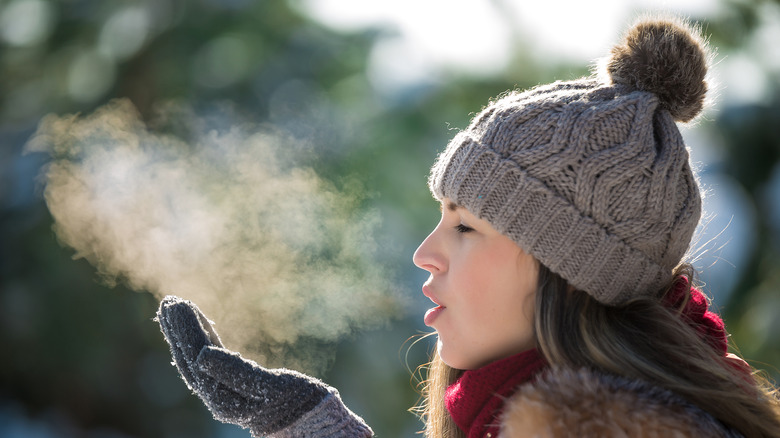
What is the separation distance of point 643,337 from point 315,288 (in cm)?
286

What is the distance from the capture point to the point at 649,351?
132cm

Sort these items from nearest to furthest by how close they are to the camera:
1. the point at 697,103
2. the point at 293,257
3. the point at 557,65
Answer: the point at 697,103
the point at 293,257
the point at 557,65

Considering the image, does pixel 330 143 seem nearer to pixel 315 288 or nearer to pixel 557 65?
pixel 315 288

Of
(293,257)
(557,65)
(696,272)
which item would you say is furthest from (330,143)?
(696,272)

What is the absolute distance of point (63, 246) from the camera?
172 inches

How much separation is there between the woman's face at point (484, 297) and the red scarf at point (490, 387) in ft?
0.15

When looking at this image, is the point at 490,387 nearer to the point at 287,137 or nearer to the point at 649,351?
the point at 649,351

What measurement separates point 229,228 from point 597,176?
3178 mm

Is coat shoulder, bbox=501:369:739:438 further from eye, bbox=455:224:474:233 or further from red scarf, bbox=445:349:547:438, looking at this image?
eye, bbox=455:224:474:233

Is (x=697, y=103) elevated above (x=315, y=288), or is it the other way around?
(x=697, y=103)

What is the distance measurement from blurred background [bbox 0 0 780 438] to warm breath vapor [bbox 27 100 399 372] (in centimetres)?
14

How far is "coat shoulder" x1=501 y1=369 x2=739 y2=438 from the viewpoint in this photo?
1.08 meters

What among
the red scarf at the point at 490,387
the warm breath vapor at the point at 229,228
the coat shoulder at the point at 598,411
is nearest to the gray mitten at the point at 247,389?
the red scarf at the point at 490,387

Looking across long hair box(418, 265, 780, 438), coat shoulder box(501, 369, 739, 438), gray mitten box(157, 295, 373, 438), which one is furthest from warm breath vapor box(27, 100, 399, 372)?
coat shoulder box(501, 369, 739, 438)
